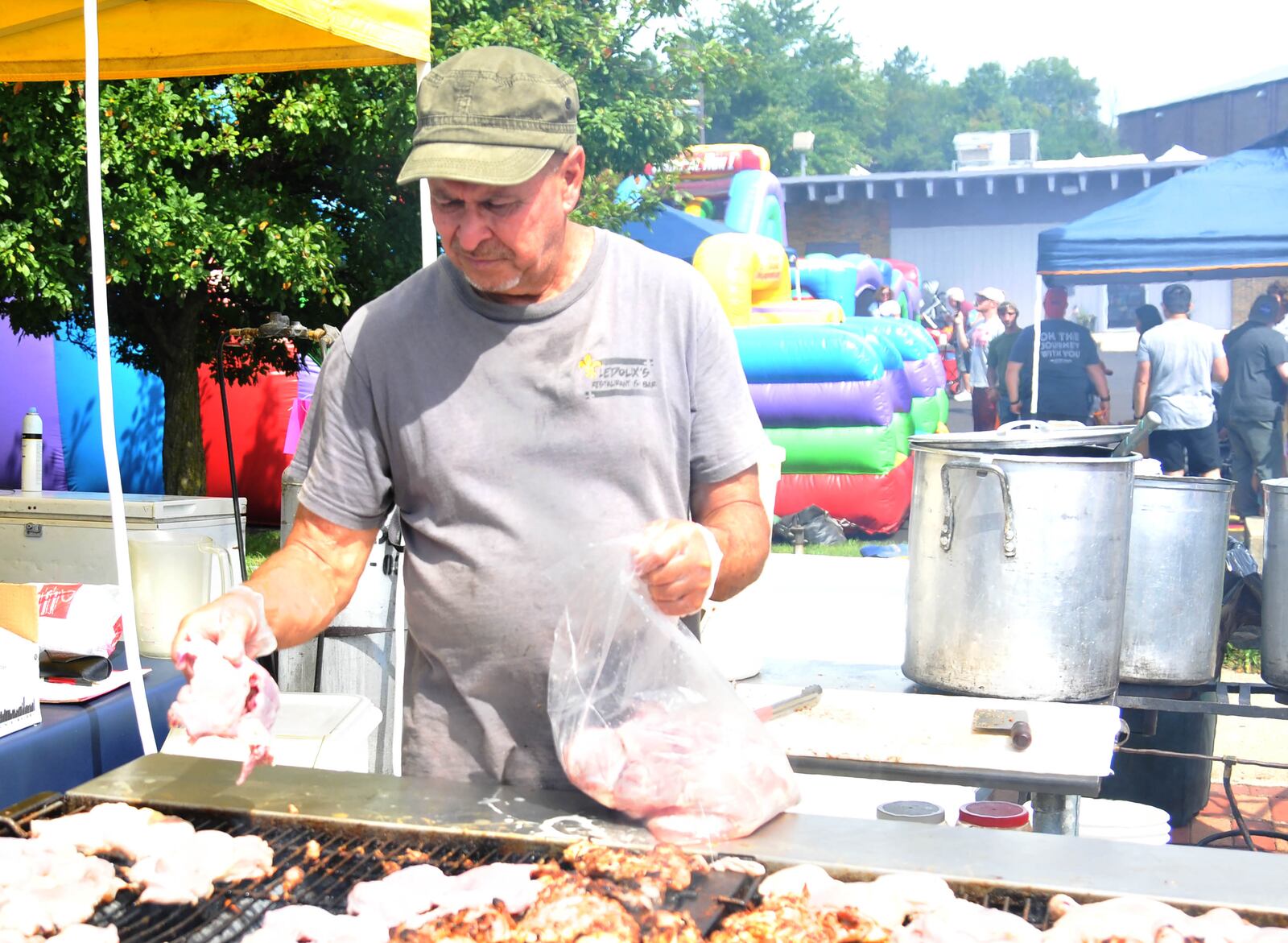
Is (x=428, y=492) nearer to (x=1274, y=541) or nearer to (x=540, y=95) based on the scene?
(x=540, y=95)

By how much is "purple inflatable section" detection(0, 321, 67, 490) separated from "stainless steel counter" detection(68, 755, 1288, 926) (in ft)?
28.8

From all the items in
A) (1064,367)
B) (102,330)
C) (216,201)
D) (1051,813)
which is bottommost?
(1051,813)

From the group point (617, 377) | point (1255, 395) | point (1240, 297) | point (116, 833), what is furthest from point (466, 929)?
point (1240, 297)

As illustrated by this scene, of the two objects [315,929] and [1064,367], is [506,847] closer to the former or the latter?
[315,929]

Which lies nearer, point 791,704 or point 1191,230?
point 791,704

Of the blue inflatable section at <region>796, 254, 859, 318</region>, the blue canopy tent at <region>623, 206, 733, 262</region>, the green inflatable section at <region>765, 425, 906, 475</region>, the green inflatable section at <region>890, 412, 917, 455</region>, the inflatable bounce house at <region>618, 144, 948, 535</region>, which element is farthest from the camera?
the blue inflatable section at <region>796, 254, 859, 318</region>

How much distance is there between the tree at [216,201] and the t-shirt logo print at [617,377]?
5472 mm

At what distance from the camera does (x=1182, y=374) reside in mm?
10352

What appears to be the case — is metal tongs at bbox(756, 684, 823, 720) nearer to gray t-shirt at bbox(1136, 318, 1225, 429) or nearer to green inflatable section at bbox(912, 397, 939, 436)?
gray t-shirt at bbox(1136, 318, 1225, 429)

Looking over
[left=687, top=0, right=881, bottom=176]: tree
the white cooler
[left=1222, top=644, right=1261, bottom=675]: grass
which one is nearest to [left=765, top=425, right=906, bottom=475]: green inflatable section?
[left=1222, top=644, right=1261, bottom=675]: grass

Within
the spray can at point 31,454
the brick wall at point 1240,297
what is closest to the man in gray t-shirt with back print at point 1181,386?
the spray can at point 31,454

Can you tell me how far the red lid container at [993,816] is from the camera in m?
2.94

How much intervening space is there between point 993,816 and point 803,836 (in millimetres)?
1307

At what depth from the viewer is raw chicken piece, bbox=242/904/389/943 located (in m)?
1.60
